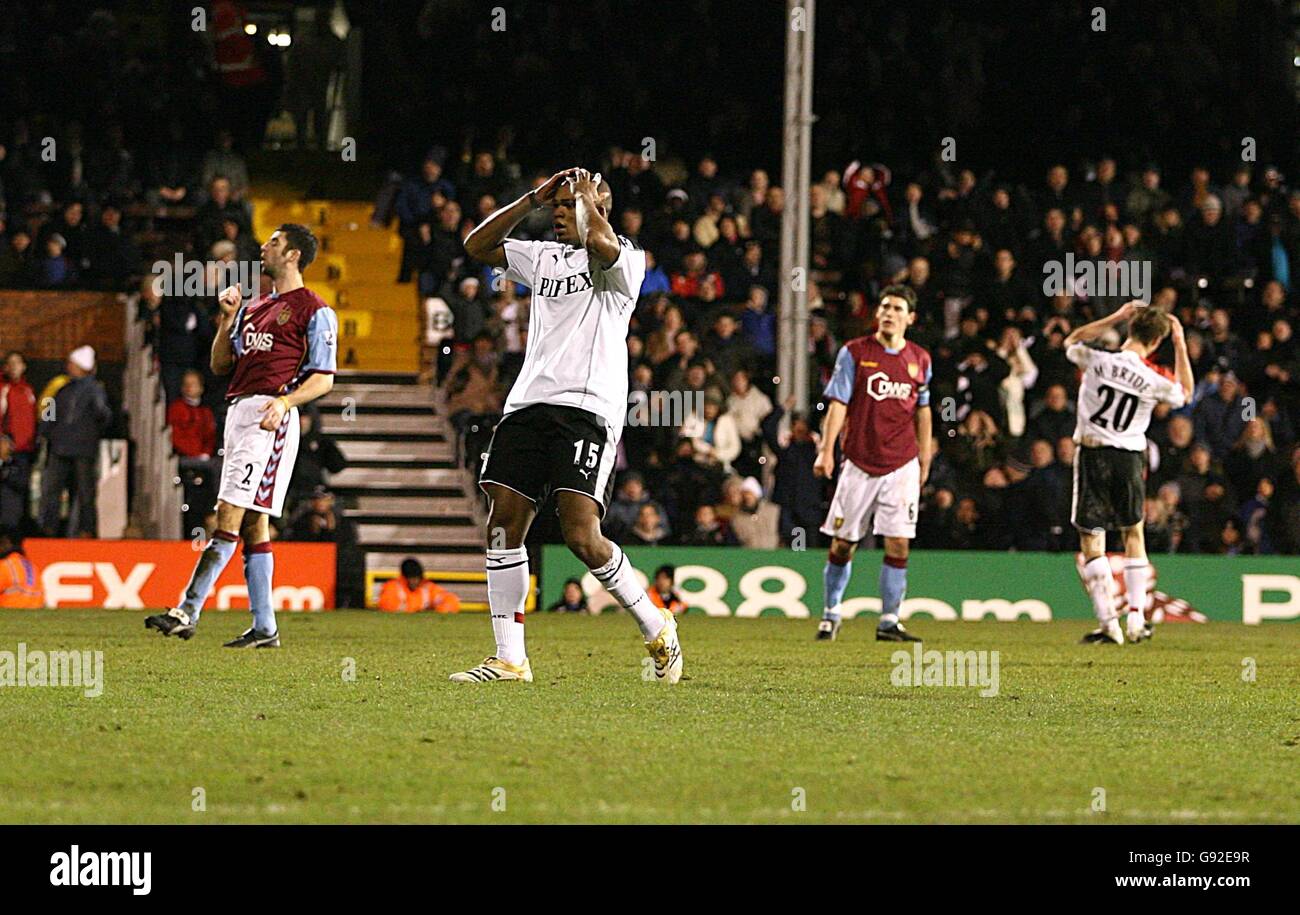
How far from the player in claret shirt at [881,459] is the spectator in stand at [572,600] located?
4447mm

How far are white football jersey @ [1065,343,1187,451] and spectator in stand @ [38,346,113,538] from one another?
10221 mm

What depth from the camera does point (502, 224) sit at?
33.9ft

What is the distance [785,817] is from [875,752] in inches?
70.2


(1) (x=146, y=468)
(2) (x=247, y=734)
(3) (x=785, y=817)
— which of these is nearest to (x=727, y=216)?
(1) (x=146, y=468)

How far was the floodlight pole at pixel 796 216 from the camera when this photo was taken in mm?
21828

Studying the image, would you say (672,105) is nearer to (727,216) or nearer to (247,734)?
(727,216)

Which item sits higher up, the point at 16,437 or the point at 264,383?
the point at 264,383

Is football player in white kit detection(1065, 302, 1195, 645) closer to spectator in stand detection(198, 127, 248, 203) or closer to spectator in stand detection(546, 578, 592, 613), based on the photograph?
spectator in stand detection(546, 578, 592, 613)

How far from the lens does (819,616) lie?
66.6 ft

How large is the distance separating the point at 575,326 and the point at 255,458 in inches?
139

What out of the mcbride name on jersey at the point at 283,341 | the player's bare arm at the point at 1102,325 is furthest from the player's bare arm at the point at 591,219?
the player's bare arm at the point at 1102,325

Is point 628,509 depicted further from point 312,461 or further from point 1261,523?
point 1261,523

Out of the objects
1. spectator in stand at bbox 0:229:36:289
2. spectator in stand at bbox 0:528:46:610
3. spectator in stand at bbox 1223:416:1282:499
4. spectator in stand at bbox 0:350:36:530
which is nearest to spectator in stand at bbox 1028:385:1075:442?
spectator in stand at bbox 1223:416:1282:499

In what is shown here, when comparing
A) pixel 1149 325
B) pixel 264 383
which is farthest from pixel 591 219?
pixel 1149 325
